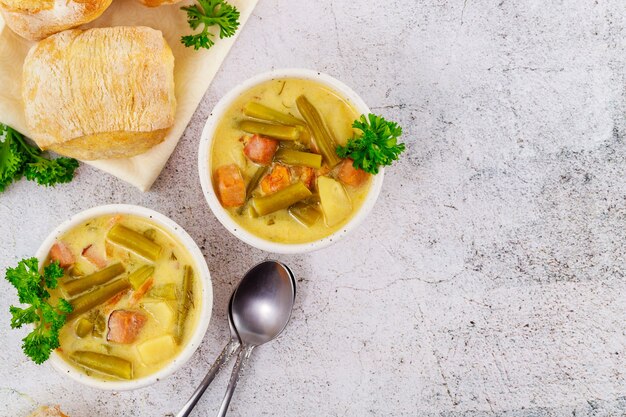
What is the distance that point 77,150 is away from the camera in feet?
9.63

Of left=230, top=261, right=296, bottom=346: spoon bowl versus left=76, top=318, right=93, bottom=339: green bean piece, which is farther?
left=230, top=261, right=296, bottom=346: spoon bowl

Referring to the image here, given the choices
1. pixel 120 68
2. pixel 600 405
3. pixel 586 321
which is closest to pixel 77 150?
pixel 120 68

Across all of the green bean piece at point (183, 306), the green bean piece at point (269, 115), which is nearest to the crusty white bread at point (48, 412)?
the green bean piece at point (183, 306)

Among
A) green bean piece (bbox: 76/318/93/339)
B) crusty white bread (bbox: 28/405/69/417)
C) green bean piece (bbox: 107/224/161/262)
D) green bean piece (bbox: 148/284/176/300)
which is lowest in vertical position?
crusty white bread (bbox: 28/405/69/417)

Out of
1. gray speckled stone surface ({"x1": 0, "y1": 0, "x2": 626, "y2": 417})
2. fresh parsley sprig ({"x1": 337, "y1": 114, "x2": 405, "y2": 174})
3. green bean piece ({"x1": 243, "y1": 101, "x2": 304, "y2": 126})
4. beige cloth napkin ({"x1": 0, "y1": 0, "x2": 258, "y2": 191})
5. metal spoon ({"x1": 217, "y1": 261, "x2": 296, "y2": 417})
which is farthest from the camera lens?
gray speckled stone surface ({"x1": 0, "y1": 0, "x2": 626, "y2": 417})

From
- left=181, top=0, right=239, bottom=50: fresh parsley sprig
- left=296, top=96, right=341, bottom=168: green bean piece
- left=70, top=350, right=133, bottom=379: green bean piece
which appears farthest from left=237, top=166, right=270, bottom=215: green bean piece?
left=70, top=350, right=133, bottom=379: green bean piece

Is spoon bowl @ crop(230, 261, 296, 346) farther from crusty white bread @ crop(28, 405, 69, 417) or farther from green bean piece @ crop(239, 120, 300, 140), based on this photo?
crusty white bread @ crop(28, 405, 69, 417)

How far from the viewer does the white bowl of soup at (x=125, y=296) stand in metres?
2.88

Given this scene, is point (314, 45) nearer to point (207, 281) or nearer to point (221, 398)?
point (207, 281)

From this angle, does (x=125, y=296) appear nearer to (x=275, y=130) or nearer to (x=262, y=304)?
(x=262, y=304)

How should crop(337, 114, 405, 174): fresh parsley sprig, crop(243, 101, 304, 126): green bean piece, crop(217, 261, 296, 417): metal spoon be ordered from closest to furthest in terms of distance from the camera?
1. crop(337, 114, 405, 174): fresh parsley sprig
2. crop(243, 101, 304, 126): green bean piece
3. crop(217, 261, 296, 417): metal spoon

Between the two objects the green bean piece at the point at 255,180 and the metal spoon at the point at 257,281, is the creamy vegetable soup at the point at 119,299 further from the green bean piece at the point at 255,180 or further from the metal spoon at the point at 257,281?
the green bean piece at the point at 255,180

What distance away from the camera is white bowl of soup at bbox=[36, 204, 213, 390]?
2.88 m

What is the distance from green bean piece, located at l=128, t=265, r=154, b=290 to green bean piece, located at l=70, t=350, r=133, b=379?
1.05 feet
